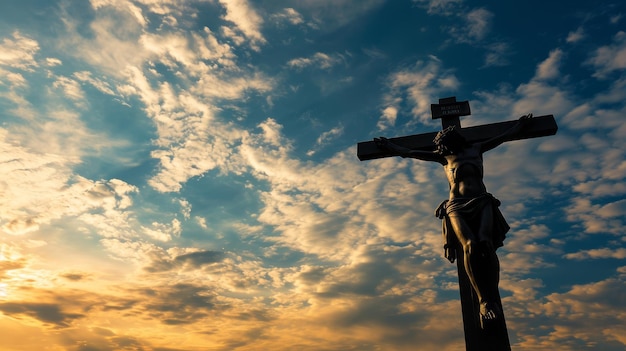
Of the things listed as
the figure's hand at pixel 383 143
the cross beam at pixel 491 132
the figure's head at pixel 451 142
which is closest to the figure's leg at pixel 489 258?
the figure's head at pixel 451 142

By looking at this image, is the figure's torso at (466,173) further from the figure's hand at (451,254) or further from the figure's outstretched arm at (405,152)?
the figure's hand at (451,254)

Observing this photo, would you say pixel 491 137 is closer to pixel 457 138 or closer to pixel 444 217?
pixel 457 138

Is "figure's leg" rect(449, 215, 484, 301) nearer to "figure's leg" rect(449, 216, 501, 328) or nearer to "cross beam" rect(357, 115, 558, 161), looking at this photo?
"figure's leg" rect(449, 216, 501, 328)

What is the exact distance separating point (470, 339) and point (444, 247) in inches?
49.9

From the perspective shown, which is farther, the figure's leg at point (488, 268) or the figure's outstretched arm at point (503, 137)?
the figure's outstretched arm at point (503, 137)

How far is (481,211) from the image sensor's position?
631 centimetres

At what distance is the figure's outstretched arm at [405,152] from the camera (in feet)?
24.3

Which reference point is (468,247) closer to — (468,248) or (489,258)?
(468,248)

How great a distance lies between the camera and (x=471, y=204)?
251 inches

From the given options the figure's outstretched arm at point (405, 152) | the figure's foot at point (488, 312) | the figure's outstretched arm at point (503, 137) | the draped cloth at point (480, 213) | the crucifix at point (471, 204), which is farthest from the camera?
the figure's outstretched arm at point (405, 152)

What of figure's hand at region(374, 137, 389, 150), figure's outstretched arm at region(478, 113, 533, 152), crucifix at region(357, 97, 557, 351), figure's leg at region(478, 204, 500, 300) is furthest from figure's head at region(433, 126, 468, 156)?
figure's leg at region(478, 204, 500, 300)

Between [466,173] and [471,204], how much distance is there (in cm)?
58

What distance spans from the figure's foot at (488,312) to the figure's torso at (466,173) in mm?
1460

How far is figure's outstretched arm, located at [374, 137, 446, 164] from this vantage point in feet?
24.3
